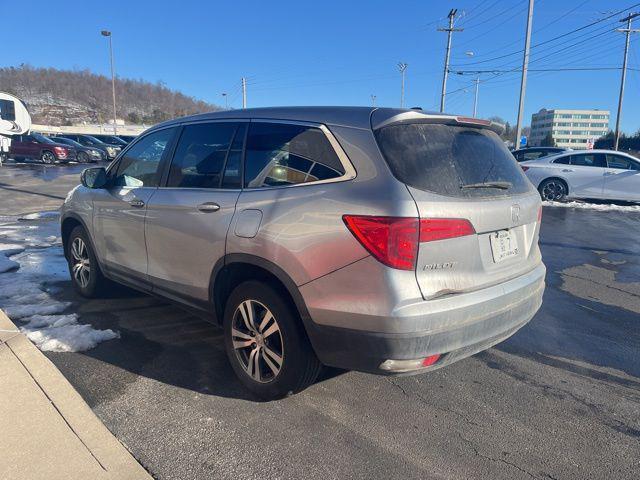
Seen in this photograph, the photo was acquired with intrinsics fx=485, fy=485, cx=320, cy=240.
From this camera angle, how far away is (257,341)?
9.96 feet

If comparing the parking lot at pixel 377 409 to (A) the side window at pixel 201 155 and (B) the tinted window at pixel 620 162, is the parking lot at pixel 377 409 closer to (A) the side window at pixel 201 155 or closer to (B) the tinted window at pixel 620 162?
(A) the side window at pixel 201 155

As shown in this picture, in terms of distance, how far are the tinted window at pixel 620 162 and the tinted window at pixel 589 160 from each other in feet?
0.51

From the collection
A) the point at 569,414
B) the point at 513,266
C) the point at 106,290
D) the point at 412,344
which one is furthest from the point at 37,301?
the point at 569,414

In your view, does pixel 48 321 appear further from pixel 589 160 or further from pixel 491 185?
pixel 589 160

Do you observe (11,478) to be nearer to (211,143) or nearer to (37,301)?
(211,143)

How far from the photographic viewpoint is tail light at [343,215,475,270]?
7.86 ft

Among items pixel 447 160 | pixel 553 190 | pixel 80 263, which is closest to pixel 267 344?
pixel 447 160

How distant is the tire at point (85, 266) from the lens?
4.68 meters

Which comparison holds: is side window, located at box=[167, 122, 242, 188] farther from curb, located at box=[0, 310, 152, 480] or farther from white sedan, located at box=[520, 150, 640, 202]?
white sedan, located at box=[520, 150, 640, 202]

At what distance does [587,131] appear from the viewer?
374 ft

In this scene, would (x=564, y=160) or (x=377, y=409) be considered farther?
(x=564, y=160)

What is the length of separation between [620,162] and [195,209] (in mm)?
14084

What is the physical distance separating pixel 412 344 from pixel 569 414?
1326 mm

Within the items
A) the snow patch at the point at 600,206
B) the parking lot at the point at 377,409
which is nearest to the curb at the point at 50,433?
the parking lot at the point at 377,409
